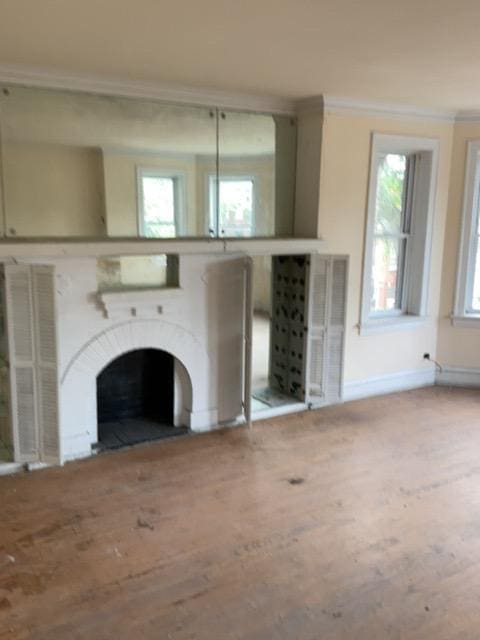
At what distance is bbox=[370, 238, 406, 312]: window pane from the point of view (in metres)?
5.35

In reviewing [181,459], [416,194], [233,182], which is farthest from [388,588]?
[416,194]

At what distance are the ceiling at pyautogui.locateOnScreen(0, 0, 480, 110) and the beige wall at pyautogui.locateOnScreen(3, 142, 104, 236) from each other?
52cm

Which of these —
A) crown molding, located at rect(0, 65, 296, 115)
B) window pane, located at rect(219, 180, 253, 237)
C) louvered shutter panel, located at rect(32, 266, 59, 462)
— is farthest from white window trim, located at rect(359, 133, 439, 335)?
louvered shutter panel, located at rect(32, 266, 59, 462)

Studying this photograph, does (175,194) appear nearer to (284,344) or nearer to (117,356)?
(117,356)

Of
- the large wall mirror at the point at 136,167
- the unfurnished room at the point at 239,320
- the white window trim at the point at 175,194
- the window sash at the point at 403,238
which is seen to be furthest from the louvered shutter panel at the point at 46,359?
the window sash at the point at 403,238

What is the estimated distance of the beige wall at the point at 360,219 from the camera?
4.71 meters

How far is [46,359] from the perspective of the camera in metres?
3.63

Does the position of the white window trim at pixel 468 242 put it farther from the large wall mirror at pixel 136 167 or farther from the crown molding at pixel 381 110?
the large wall mirror at pixel 136 167

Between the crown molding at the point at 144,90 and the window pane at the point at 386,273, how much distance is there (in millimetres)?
1497

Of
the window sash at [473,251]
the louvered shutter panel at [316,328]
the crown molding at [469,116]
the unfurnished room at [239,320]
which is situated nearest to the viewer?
the unfurnished room at [239,320]

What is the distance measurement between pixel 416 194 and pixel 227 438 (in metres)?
2.82

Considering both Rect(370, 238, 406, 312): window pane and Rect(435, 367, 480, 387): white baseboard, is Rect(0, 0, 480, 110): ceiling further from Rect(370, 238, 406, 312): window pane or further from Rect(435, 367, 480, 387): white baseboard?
Rect(435, 367, 480, 387): white baseboard

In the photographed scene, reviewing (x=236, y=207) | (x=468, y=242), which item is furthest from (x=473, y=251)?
(x=236, y=207)

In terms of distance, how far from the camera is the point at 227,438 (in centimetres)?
434
